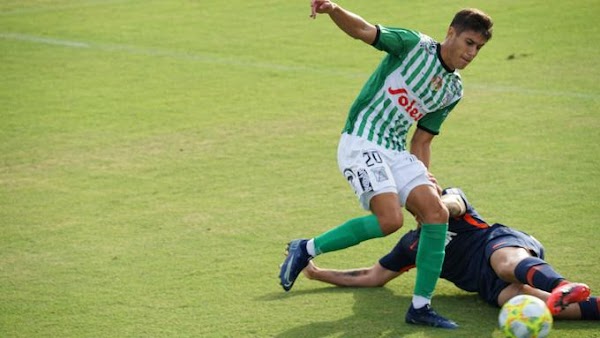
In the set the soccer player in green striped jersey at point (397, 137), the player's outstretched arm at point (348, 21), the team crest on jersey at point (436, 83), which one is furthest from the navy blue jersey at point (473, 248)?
the player's outstretched arm at point (348, 21)

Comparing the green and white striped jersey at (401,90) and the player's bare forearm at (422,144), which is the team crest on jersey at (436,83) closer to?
the green and white striped jersey at (401,90)

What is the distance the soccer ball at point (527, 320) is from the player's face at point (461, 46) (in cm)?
157

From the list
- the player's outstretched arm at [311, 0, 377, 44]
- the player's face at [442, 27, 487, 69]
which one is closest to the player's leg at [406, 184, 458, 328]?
the player's face at [442, 27, 487, 69]

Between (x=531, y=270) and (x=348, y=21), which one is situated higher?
(x=348, y=21)

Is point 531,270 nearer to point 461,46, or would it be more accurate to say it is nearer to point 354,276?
point 354,276

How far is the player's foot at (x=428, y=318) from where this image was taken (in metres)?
5.46

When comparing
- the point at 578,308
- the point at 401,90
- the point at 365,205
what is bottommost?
the point at 578,308

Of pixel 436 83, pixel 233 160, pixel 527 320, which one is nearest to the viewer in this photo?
pixel 527 320

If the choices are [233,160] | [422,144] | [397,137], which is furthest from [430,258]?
[233,160]

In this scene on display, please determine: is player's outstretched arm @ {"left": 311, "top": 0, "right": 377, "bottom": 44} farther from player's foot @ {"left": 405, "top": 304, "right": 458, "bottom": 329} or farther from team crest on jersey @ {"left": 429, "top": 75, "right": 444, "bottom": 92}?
player's foot @ {"left": 405, "top": 304, "right": 458, "bottom": 329}

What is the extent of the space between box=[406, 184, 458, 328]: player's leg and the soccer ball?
511 mm

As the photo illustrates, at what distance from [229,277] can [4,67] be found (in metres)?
6.82

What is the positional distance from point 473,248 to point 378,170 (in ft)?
2.35

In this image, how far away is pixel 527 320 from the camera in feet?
16.3
